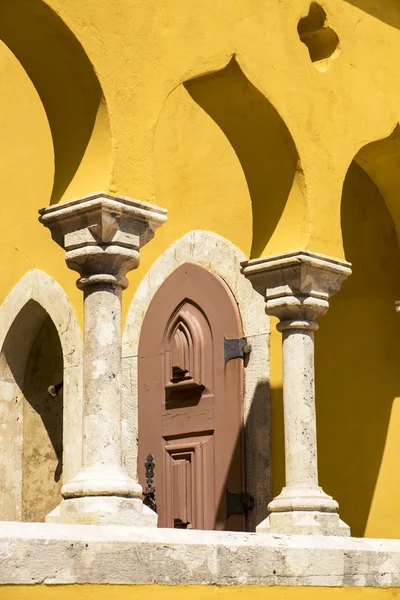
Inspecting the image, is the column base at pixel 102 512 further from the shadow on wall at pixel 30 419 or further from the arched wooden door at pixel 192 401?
the shadow on wall at pixel 30 419

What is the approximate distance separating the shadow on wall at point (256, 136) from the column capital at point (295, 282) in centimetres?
18

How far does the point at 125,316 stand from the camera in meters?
7.82

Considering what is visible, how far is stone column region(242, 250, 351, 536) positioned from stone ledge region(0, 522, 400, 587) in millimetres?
229

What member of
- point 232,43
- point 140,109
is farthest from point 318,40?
point 140,109

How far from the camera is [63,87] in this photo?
5.53 metres

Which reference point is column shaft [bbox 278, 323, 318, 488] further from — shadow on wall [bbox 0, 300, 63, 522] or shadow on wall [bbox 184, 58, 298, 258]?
shadow on wall [bbox 0, 300, 63, 522]

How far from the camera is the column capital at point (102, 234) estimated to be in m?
5.28

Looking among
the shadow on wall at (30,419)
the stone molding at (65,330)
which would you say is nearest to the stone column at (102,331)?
the stone molding at (65,330)

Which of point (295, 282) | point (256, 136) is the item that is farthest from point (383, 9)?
point (295, 282)

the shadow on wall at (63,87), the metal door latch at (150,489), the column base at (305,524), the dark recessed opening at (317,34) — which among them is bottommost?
the column base at (305,524)

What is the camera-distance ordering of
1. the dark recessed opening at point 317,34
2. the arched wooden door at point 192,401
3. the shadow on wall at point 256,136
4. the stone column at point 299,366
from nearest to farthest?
1. the stone column at point 299,366
2. the shadow on wall at point 256,136
3. the dark recessed opening at point 317,34
4. the arched wooden door at point 192,401

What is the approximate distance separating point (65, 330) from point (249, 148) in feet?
6.66

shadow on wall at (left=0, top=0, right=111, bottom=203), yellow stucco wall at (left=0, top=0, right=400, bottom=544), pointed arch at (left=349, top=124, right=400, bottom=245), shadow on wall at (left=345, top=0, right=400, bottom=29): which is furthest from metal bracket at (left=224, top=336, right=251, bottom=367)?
shadow on wall at (left=0, top=0, right=111, bottom=203)

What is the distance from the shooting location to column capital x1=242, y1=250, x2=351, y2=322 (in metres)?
6.31
